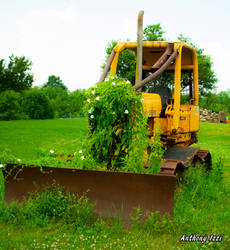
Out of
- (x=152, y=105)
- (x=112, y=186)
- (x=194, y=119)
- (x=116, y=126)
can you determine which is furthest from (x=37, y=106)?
(x=112, y=186)

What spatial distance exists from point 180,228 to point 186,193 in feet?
4.03

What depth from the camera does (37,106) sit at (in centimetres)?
4688

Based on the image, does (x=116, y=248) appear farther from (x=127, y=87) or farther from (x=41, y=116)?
(x=41, y=116)

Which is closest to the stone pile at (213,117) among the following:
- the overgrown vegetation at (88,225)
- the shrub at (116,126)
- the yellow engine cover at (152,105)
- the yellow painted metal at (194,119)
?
the yellow painted metal at (194,119)

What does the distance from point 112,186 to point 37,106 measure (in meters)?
44.2

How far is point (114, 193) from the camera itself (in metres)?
4.01

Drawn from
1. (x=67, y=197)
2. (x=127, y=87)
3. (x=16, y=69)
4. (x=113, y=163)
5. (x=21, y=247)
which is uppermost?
(x=16, y=69)

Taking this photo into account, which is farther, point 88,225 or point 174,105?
point 174,105

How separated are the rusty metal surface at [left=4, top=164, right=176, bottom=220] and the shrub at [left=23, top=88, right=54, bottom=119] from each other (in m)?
43.1

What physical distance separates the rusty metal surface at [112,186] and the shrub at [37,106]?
43.1m

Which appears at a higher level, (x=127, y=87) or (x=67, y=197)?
(x=127, y=87)

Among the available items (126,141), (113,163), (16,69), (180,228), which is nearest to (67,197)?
(113,163)

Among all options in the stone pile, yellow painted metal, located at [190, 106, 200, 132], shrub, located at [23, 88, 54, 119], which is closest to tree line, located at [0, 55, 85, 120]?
shrub, located at [23, 88, 54, 119]

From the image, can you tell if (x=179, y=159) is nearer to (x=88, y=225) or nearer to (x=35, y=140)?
(x=88, y=225)
